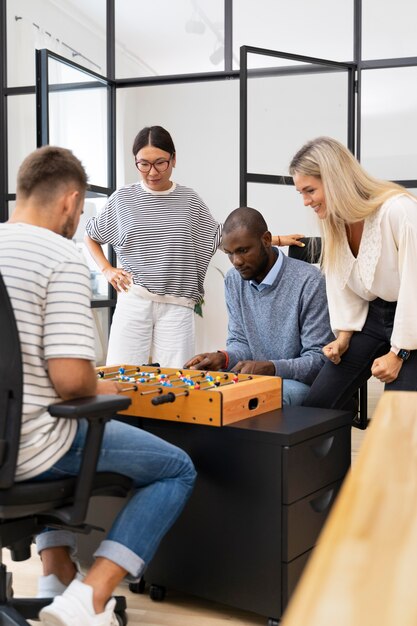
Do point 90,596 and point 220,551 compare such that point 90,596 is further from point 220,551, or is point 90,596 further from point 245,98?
point 245,98

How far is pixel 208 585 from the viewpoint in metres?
Result: 2.11

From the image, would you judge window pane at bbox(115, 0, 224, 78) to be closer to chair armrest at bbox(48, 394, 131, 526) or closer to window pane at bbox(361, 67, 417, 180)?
window pane at bbox(361, 67, 417, 180)

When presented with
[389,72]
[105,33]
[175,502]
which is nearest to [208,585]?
[175,502]

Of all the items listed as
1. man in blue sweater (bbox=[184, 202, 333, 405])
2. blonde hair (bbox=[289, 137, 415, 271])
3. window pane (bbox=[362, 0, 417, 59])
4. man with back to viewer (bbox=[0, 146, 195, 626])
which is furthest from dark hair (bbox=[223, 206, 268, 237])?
window pane (bbox=[362, 0, 417, 59])

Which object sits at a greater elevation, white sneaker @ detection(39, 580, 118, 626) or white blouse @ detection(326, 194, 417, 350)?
white blouse @ detection(326, 194, 417, 350)

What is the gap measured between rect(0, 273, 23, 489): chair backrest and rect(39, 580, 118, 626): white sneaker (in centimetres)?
29

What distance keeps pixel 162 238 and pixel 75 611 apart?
1919 mm

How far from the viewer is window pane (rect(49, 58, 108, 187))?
492 centimetres

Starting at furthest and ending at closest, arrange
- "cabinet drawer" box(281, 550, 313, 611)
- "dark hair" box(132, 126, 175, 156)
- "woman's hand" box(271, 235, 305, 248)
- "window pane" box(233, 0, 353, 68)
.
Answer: "window pane" box(233, 0, 353, 68), "woman's hand" box(271, 235, 305, 248), "dark hair" box(132, 126, 175, 156), "cabinet drawer" box(281, 550, 313, 611)

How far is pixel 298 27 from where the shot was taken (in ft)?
16.8

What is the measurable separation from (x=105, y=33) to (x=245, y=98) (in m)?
1.61

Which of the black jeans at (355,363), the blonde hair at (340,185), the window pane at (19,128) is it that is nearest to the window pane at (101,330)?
the window pane at (19,128)

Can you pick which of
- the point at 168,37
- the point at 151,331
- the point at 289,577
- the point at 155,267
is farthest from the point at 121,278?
the point at 168,37

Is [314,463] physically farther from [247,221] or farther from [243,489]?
[247,221]
